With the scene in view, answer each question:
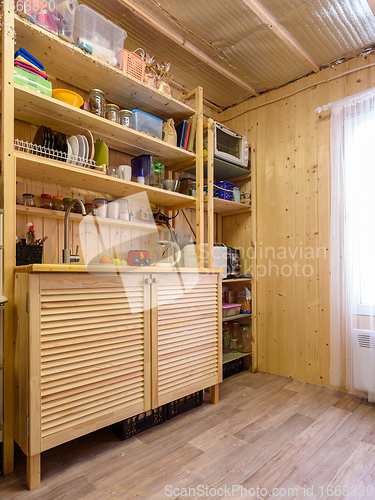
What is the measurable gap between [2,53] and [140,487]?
2.05m

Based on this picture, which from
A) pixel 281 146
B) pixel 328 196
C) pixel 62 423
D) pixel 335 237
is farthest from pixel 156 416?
pixel 281 146

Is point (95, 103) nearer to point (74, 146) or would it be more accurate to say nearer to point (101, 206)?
point (74, 146)

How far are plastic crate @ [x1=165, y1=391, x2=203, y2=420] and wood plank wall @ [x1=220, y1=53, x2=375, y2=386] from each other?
98 centimetres

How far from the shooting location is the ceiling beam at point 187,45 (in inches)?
79.2

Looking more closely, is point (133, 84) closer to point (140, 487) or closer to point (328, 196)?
point (328, 196)

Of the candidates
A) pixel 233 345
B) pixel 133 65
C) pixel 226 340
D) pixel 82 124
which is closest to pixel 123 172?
pixel 82 124

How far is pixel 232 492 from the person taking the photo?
4.24ft

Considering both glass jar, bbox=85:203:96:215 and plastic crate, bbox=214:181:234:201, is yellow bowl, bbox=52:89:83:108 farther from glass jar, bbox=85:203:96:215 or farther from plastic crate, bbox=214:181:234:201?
plastic crate, bbox=214:181:234:201

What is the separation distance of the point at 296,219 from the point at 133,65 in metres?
1.71

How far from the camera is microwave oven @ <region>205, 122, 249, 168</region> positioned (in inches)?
104

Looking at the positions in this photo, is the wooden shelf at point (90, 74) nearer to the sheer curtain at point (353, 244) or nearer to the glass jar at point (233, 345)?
the sheer curtain at point (353, 244)

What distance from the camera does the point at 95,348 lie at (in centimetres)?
149

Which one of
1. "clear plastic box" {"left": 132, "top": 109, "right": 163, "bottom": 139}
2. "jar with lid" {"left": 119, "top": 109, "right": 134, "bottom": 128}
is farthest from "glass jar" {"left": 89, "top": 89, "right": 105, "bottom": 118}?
"clear plastic box" {"left": 132, "top": 109, "right": 163, "bottom": 139}

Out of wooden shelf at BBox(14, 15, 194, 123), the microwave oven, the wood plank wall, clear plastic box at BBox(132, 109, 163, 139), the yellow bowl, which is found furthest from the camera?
the microwave oven
